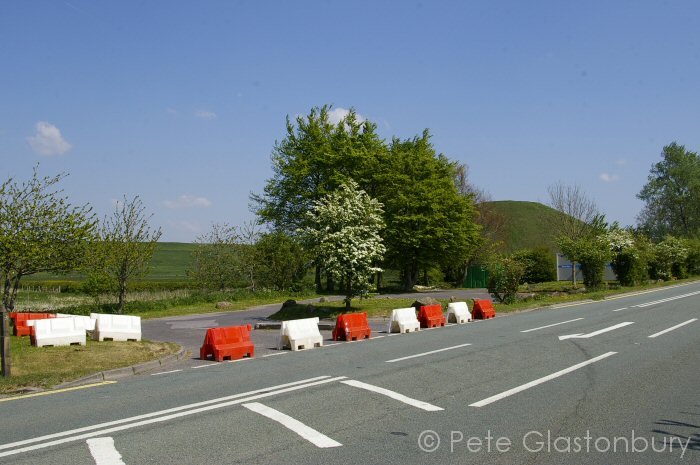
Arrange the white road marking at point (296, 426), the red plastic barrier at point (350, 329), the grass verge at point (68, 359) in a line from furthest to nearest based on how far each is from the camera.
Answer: the red plastic barrier at point (350, 329)
the grass verge at point (68, 359)
the white road marking at point (296, 426)

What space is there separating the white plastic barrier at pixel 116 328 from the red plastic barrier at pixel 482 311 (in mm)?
12697

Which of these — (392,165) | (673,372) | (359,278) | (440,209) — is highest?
(392,165)

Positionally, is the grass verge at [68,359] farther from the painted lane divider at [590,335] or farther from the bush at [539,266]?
the bush at [539,266]

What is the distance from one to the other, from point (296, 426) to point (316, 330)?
866 centimetres

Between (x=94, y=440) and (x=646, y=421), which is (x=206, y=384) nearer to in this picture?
(x=94, y=440)

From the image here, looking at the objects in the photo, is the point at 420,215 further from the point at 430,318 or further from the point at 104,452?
the point at 104,452

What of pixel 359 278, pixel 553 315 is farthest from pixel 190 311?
pixel 553 315

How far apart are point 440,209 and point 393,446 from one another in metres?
42.4

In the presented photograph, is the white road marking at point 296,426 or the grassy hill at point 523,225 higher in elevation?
the grassy hill at point 523,225

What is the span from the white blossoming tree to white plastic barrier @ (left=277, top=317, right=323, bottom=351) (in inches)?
334

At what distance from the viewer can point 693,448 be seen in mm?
6059

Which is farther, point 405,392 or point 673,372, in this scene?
point 673,372

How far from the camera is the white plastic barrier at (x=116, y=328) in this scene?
16.7 metres

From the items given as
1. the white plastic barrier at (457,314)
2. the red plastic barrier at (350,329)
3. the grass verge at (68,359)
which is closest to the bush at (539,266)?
the white plastic barrier at (457,314)
